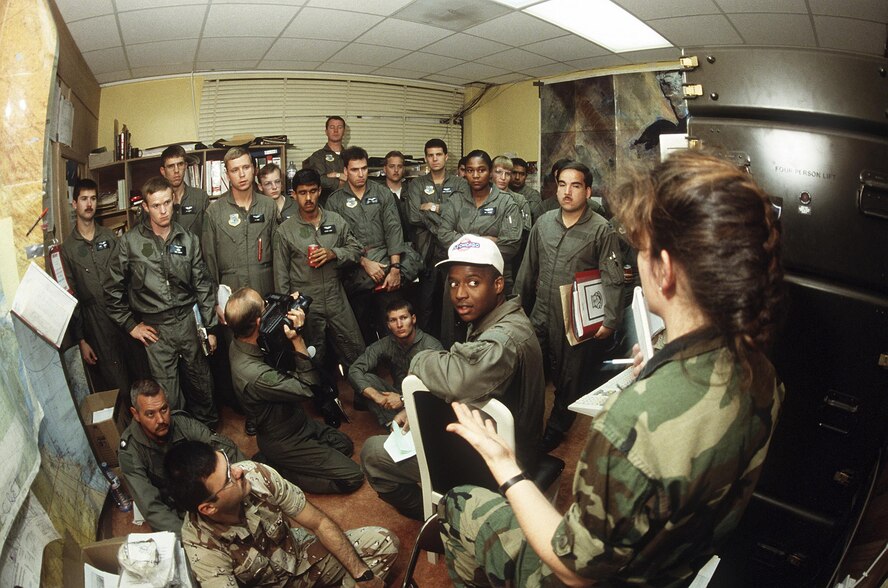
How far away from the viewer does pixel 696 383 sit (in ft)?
2.45

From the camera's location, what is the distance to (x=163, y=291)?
115 inches

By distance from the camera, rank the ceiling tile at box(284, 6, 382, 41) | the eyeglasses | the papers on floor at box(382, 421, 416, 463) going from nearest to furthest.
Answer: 1. the eyeglasses
2. the papers on floor at box(382, 421, 416, 463)
3. the ceiling tile at box(284, 6, 382, 41)

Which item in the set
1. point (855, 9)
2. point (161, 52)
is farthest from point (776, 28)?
point (161, 52)

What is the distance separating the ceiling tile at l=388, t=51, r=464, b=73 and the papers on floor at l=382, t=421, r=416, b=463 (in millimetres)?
3600

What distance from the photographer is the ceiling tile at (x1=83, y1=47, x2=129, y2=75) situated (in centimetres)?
360

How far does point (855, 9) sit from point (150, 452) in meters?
3.49

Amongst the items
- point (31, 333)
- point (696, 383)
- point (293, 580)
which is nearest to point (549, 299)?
point (293, 580)

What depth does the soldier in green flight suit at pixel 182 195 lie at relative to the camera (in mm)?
3580

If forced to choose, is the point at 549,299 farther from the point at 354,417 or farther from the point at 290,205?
the point at 290,205

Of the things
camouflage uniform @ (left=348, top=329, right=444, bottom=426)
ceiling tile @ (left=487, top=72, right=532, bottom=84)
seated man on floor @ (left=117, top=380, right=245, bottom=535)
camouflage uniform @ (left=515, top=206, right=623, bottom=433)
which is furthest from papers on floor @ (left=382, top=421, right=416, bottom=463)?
ceiling tile @ (left=487, top=72, right=532, bottom=84)

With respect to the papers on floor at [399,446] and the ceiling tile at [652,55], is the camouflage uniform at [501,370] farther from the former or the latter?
the ceiling tile at [652,55]

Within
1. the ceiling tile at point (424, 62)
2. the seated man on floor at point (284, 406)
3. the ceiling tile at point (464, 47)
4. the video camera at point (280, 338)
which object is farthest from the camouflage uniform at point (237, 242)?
the ceiling tile at point (424, 62)

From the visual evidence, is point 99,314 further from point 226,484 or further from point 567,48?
point 567,48

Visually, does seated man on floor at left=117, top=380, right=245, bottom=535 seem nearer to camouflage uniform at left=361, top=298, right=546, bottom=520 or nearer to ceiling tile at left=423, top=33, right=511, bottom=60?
camouflage uniform at left=361, top=298, right=546, bottom=520
